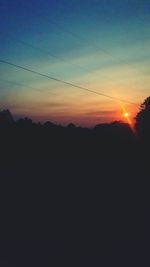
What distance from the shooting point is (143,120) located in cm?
4478

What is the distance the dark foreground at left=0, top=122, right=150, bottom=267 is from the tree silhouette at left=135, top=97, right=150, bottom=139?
2321cm

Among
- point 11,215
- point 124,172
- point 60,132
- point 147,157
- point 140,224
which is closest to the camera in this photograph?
point 11,215

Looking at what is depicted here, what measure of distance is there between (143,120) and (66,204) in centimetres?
3407

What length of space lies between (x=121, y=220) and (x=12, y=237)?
5.08 meters

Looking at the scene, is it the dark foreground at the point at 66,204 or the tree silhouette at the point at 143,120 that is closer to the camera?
the dark foreground at the point at 66,204

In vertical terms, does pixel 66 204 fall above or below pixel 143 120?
below

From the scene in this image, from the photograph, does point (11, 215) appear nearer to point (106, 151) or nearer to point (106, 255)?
point (106, 255)

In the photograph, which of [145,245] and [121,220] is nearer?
[145,245]

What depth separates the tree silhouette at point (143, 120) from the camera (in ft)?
141

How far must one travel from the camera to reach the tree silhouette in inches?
1690

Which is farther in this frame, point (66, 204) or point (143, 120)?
point (143, 120)

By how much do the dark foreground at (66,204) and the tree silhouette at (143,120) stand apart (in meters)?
23.2

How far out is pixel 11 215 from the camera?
35.6ft

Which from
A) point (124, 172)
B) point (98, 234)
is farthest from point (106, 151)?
point (98, 234)
